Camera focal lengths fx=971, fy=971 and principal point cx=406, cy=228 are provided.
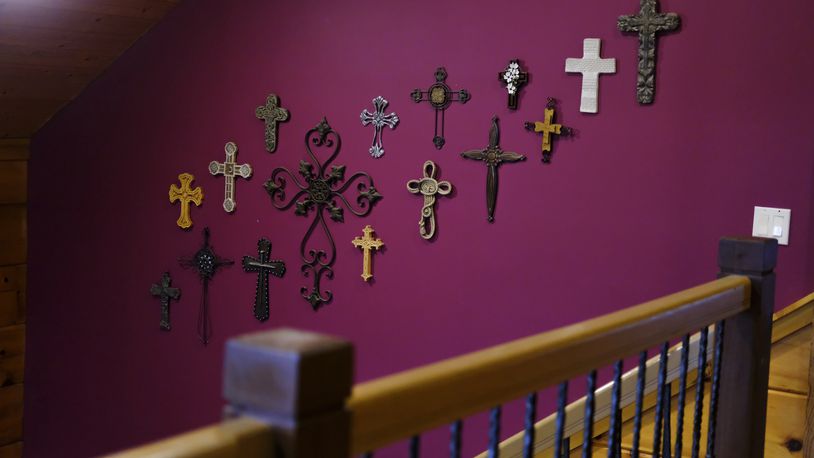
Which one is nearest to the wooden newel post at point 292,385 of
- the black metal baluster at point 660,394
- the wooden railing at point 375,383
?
the wooden railing at point 375,383

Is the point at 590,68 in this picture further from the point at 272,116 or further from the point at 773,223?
the point at 272,116

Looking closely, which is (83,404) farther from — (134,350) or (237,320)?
(237,320)

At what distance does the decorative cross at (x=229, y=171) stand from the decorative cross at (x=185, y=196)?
12 centimetres

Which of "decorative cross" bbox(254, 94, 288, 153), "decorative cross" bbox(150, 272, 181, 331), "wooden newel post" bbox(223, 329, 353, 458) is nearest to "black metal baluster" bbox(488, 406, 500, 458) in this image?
"wooden newel post" bbox(223, 329, 353, 458)

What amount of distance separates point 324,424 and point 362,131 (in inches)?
105

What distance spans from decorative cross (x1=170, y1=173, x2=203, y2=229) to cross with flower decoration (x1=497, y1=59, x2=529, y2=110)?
1.40 meters

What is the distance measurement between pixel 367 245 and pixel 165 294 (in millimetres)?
1039

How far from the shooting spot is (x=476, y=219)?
10.6ft

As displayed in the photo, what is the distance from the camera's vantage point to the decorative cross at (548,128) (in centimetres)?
304

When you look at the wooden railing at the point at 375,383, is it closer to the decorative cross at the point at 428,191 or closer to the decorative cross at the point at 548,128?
the decorative cross at the point at 548,128

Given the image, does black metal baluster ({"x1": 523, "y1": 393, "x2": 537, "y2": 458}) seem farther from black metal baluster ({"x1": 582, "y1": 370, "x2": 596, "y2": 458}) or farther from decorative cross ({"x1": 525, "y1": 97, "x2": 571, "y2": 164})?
decorative cross ({"x1": 525, "y1": 97, "x2": 571, "y2": 164})

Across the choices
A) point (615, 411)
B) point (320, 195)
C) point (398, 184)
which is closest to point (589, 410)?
point (615, 411)

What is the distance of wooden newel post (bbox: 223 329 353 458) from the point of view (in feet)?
2.60

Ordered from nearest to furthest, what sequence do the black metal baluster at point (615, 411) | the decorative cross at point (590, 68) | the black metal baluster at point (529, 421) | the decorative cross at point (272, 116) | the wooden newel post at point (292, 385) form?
the wooden newel post at point (292, 385), the black metal baluster at point (529, 421), the black metal baluster at point (615, 411), the decorative cross at point (590, 68), the decorative cross at point (272, 116)
